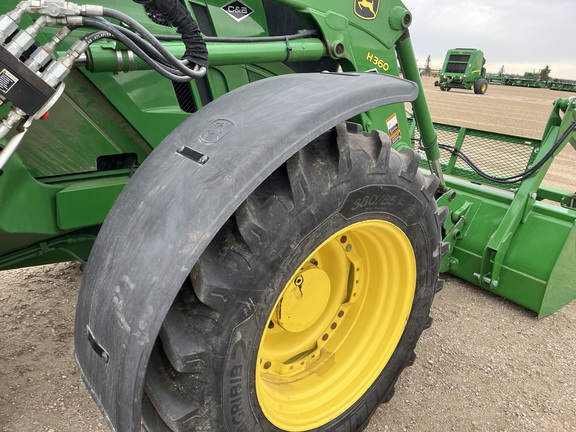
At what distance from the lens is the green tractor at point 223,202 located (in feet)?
4.19

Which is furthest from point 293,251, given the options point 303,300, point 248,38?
point 248,38

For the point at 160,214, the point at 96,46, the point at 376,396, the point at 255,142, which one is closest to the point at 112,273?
the point at 160,214

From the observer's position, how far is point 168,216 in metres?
1.28

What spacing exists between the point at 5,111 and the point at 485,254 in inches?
117

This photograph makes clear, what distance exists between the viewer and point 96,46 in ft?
5.29

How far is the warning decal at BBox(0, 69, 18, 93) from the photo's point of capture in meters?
1.20

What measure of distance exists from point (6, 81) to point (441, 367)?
2.56 meters

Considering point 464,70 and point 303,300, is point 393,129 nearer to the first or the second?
point 303,300

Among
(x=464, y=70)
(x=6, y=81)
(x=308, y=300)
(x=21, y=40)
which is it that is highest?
(x=21, y=40)

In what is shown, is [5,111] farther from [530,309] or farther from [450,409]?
[530,309]

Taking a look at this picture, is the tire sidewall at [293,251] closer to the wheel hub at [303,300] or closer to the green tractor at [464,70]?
the wheel hub at [303,300]

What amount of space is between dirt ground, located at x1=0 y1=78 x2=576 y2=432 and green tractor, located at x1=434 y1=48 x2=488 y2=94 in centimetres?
2222

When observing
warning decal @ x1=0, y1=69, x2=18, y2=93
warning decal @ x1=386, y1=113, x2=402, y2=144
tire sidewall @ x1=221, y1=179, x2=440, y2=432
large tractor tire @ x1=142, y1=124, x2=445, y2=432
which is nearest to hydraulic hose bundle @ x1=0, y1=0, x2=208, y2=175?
warning decal @ x1=0, y1=69, x2=18, y2=93

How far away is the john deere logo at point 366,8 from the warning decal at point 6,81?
1.66 m
